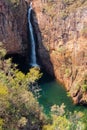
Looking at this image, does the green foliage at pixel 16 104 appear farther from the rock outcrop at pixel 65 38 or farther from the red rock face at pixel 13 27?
the red rock face at pixel 13 27

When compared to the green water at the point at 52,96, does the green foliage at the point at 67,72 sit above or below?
above

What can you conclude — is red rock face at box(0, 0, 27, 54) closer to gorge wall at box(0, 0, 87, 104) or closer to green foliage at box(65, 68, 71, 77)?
gorge wall at box(0, 0, 87, 104)

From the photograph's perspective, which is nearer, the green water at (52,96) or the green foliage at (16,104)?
the green foliage at (16,104)

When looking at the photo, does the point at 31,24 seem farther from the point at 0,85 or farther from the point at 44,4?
the point at 0,85

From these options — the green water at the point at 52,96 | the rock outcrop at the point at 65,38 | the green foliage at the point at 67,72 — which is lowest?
the green water at the point at 52,96

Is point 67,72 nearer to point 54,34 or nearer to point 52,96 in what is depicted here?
point 52,96

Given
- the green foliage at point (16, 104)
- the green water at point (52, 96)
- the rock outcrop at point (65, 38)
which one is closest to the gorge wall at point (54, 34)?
the rock outcrop at point (65, 38)

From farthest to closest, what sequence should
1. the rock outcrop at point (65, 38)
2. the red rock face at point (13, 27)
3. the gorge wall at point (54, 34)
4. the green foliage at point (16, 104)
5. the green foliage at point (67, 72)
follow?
the red rock face at point (13, 27) < the green foliage at point (67, 72) < the gorge wall at point (54, 34) < the rock outcrop at point (65, 38) < the green foliage at point (16, 104)
